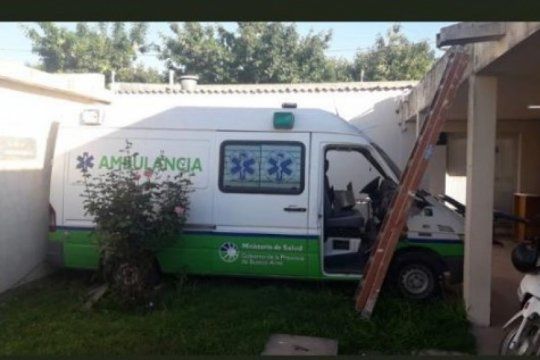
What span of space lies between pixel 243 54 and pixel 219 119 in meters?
15.9

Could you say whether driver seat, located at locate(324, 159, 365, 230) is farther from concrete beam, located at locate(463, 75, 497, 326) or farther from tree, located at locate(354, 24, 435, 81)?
tree, located at locate(354, 24, 435, 81)

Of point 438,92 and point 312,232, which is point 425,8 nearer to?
point 438,92

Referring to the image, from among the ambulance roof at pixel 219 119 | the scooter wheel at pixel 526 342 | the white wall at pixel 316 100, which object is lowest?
the scooter wheel at pixel 526 342

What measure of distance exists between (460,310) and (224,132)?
10.4ft

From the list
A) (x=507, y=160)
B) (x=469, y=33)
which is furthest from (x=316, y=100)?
(x=469, y=33)

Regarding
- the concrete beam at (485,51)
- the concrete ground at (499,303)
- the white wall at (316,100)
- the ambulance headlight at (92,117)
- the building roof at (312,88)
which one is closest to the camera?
the concrete beam at (485,51)

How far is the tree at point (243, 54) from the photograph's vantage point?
21984 millimetres

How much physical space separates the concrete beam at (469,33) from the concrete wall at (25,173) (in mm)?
4294

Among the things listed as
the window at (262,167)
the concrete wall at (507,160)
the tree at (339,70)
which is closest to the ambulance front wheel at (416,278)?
the window at (262,167)

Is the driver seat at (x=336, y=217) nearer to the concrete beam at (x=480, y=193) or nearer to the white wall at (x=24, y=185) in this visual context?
the concrete beam at (x=480, y=193)

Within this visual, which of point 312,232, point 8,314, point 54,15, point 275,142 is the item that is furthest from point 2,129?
point 54,15

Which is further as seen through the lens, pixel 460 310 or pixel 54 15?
pixel 460 310

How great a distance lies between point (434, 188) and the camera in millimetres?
12570

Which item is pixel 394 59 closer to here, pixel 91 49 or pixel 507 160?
pixel 91 49
